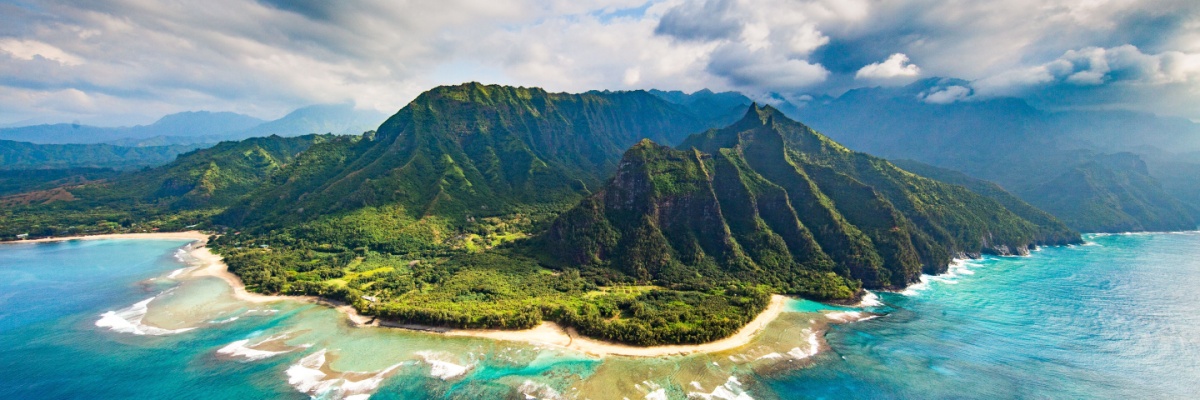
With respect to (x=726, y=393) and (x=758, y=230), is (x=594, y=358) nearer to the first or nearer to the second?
(x=726, y=393)

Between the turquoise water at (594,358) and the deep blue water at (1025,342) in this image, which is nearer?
the turquoise water at (594,358)

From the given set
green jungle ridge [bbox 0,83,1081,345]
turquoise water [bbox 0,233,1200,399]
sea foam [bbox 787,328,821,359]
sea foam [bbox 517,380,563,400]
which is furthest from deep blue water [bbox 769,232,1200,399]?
sea foam [bbox 517,380,563,400]

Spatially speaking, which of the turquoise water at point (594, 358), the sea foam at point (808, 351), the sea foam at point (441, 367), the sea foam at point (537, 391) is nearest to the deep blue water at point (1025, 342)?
the turquoise water at point (594, 358)

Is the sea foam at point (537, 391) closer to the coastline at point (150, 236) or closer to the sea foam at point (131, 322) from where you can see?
the sea foam at point (131, 322)

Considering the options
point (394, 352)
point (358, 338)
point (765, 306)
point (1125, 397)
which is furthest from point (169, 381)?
point (1125, 397)

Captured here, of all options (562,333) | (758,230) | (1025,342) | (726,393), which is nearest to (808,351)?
(726,393)

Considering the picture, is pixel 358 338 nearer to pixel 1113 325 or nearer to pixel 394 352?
pixel 394 352

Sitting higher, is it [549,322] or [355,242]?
[355,242]
